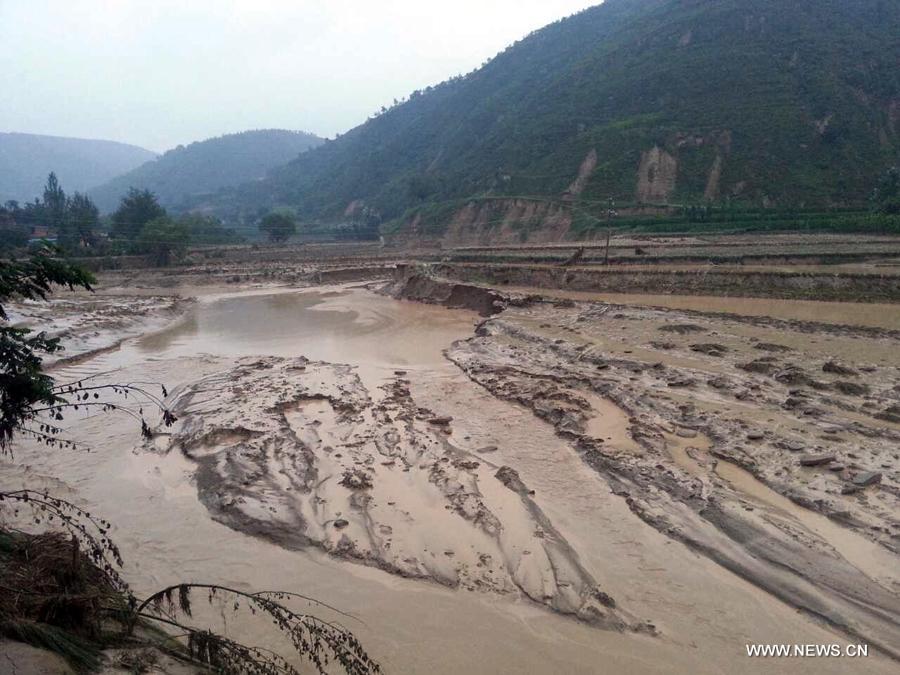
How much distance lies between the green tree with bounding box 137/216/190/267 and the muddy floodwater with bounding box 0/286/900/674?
44273mm

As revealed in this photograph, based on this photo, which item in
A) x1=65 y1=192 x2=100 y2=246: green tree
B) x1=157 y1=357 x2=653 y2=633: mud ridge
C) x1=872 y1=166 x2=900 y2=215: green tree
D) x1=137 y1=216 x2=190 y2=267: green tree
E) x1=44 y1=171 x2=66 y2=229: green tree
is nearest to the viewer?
x1=157 y1=357 x2=653 y2=633: mud ridge

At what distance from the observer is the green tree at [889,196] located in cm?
4003

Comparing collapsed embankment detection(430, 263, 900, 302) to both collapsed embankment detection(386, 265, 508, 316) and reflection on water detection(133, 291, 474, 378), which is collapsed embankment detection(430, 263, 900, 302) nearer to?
collapsed embankment detection(386, 265, 508, 316)

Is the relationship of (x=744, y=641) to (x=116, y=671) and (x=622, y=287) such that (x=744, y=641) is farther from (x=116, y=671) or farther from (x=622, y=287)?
(x=622, y=287)

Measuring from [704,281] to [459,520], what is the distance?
2372 centimetres

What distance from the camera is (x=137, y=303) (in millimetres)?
35062

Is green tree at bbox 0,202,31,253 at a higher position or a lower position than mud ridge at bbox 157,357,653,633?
higher

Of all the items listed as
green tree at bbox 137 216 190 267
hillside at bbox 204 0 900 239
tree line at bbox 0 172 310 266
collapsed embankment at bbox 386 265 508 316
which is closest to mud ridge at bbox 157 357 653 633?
collapsed embankment at bbox 386 265 508 316

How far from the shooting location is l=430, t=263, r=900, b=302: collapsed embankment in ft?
75.4

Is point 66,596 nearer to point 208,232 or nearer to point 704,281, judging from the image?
point 704,281

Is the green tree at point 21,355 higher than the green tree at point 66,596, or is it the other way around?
the green tree at point 21,355

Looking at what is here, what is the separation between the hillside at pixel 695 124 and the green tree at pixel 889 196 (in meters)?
6.20

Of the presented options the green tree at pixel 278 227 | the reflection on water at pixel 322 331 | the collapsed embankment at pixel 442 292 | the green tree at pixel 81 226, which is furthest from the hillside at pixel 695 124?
the green tree at pixel 81 226

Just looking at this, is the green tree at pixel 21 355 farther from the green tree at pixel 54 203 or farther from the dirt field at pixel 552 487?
the green tree at pixel 54 203
